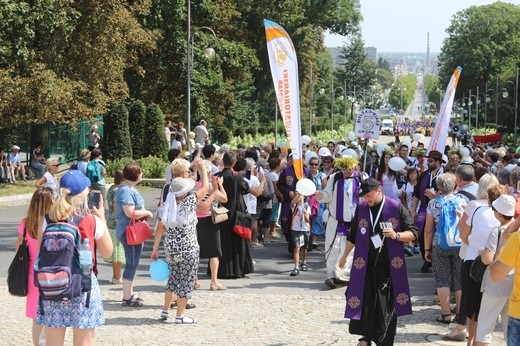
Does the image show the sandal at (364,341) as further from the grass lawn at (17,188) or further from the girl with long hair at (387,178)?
the grass lawn at (17,188)

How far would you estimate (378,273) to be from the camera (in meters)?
9.09

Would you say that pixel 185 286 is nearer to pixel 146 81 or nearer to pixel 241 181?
pixel 241 181

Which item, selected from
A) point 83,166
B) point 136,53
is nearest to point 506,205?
point 83,166

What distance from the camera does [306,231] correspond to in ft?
48.3

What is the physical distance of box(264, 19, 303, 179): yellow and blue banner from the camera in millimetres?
14242

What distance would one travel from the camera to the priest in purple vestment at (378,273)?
354 inches

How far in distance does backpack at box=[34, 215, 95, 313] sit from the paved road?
293 centimetres

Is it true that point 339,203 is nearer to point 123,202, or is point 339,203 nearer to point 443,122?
point 123,202

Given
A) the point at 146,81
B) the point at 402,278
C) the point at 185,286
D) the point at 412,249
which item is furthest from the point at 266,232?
the point at 146,81

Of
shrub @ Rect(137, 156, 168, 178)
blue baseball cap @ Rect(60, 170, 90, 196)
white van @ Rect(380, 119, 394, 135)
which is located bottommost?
white van @ Rect(380, 119, 394, 135)

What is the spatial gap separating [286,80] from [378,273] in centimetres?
576

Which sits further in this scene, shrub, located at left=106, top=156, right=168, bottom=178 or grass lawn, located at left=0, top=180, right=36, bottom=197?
shrub, located at left=106, top=156, right=168, bottom=178

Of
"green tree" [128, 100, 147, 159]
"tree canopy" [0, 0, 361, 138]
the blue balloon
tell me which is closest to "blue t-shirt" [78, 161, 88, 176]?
the blue balloon

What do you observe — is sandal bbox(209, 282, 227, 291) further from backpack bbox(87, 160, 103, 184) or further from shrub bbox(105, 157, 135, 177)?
shrub bbox(105, 157, 135, 177)
